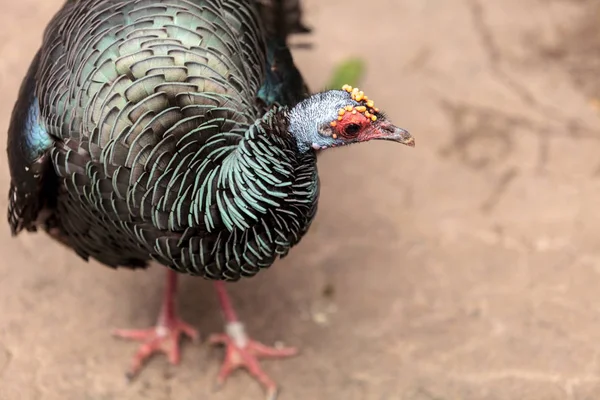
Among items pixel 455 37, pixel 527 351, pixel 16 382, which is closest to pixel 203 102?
pixel 16 382

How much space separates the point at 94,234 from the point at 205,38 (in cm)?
84

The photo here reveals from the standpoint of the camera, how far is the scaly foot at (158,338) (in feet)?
10.5

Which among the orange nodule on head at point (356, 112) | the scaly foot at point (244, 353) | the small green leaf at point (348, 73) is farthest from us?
the small green leaf at point (348, 73)

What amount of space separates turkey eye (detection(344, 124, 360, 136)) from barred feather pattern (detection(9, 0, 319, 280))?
0.51ft

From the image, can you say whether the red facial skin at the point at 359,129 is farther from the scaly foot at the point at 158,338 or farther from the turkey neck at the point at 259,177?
the scaly foot at the point at 158,338

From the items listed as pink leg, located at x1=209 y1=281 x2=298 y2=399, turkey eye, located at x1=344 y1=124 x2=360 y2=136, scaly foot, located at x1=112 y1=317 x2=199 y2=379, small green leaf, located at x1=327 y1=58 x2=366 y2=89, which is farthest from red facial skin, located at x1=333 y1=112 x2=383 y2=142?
small green leaf, located at x1=327 y1=58 x2=366 y2=89

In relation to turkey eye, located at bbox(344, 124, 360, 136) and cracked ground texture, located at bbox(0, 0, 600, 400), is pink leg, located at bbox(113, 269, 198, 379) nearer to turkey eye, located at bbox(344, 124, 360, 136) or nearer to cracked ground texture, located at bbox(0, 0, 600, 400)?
cracked ground texture, located at bbox(0, 0, 600, 400)

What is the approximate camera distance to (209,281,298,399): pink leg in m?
3.19

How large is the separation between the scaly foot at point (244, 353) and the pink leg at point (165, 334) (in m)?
0.17

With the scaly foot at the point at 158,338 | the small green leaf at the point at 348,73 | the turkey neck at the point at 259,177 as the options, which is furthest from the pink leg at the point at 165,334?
the small green leaf at the point at 348,73

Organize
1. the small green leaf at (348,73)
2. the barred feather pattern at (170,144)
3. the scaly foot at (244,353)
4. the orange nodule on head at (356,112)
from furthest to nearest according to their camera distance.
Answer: the small green leaf at (348,73) → the scaly foot at (244,353) → the barred feather pattern at (170,144) → the orange nodule on head at (356,112)

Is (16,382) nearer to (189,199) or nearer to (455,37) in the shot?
(189,199)

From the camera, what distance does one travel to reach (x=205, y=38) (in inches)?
100

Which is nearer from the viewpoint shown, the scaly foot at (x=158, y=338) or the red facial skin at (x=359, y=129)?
the red facial skin at (x=359, y=129)
